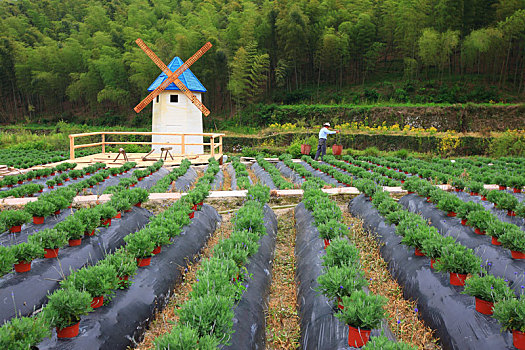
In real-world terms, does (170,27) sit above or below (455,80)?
above

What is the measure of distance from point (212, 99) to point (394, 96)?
17.8m

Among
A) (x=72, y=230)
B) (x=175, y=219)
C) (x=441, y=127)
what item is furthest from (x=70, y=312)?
(x=441, y=127)

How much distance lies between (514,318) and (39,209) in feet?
18.4

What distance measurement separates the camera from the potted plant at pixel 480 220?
4.24 m

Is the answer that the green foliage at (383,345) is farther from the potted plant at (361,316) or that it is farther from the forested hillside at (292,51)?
the forested hillside at (292,51)

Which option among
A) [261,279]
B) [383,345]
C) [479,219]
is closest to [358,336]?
[383,345]

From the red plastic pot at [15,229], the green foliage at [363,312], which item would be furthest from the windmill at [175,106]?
the green foliage at [363,312]

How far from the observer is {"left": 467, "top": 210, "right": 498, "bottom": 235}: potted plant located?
13.9 ft

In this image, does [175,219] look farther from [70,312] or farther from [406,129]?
[406,129]

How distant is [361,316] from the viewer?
2354 millimetres

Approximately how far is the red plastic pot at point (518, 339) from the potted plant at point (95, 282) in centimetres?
311

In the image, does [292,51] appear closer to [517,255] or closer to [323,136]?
[323,136]

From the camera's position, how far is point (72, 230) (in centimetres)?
391

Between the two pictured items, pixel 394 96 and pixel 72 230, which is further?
pixel 394 96
